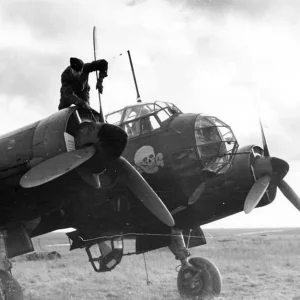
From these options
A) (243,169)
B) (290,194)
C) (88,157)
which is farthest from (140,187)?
(290,194)

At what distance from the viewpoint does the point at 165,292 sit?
1242 centimetres

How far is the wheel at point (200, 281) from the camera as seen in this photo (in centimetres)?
1160

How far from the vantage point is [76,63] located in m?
8.57

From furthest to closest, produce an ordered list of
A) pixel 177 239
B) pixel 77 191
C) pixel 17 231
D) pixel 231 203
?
pixel 177 239 < pixel 231 203 < pixel 17 231 < pixel 77 191

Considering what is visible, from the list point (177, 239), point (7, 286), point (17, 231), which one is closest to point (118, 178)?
point (17, 231)

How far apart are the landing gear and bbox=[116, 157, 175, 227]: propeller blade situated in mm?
2857

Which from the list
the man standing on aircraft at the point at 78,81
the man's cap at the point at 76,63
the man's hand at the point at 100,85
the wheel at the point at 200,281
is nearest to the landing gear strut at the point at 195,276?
the wheel at the point at 200,281

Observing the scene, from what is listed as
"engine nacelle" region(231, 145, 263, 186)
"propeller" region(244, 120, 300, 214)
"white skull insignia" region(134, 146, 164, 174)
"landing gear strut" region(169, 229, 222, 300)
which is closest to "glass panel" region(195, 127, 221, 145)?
"white skull insignia" region(134, 146, 164, 174)

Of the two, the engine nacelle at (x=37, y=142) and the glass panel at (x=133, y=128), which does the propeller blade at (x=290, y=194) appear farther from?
the engine nacelle at (x=37, y=142)

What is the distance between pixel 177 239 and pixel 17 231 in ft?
14.4

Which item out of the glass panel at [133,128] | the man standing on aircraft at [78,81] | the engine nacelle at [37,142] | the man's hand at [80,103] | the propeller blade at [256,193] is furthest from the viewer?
the propeller blade at [256,193]

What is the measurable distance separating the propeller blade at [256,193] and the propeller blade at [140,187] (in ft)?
6.94

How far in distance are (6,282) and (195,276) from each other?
499cm

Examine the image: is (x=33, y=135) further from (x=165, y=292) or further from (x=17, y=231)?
(x=165, y=292)
